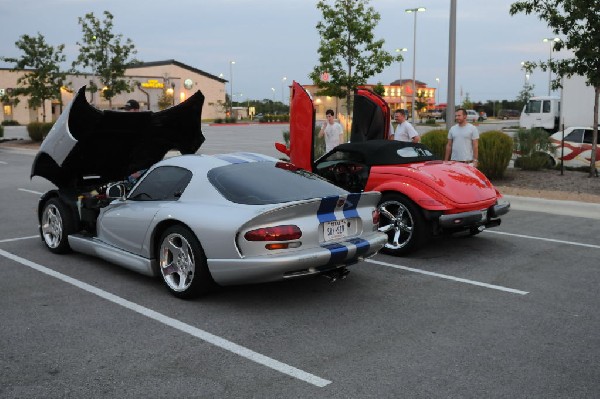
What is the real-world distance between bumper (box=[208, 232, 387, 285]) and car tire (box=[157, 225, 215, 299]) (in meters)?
0.16

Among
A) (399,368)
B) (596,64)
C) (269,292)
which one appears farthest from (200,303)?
(596,64)

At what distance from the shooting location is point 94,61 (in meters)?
31.4

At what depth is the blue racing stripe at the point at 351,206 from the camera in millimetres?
5473

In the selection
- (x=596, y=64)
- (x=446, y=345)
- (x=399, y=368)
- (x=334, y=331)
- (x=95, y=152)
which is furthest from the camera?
(x=596, y=64)

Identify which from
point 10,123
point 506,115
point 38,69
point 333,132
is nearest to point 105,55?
point 38,69

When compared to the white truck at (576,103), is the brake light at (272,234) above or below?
below

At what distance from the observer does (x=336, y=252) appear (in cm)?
512

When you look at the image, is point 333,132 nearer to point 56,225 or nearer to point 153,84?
point 56,225

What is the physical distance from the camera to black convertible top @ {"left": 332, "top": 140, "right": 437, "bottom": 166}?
7891 mm

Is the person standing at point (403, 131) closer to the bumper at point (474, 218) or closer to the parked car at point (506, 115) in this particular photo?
the bumper at point (474, 218)

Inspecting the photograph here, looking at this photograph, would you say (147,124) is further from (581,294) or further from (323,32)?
(323,32)

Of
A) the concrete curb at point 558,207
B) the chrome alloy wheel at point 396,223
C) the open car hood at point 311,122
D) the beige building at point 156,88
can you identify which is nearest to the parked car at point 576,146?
the concrete curb at point 558,207

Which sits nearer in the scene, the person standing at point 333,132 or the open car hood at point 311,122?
the open car hood at point 311,122

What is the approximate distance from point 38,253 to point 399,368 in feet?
16.7
